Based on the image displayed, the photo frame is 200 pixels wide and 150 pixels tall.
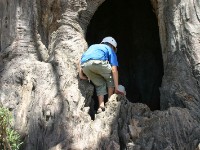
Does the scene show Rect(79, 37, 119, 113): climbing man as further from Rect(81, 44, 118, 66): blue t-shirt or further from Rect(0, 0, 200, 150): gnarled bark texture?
Rect(0, 0, 200, 150): gnarled bark texture

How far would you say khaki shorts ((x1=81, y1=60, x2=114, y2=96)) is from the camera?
4.33 metres

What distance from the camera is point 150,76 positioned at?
19.3 feet

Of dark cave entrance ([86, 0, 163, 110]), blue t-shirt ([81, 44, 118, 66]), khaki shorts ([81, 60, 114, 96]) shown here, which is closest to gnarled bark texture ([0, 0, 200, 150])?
khaki shorts ([81, 60, 114, 96])

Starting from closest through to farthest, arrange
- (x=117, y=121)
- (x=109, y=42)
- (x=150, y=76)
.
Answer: (x=117, y=121) → (x=109, y=42) → (x=150, y=76)

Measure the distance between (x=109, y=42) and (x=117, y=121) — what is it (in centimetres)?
108

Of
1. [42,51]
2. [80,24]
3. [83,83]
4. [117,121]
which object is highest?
[80,24]

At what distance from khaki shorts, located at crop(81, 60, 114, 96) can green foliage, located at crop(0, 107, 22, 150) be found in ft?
3.61

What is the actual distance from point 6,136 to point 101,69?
1418 mm

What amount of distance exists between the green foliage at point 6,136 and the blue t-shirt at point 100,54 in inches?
46.3

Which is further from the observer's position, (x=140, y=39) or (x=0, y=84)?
(x=140, y=39)

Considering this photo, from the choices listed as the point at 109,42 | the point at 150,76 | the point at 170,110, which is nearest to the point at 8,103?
the point at 109,42

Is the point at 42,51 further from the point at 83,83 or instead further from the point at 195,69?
the point at 195,69

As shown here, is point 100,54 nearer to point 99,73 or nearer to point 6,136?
point 99,73

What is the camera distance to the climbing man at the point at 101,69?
4340mm
